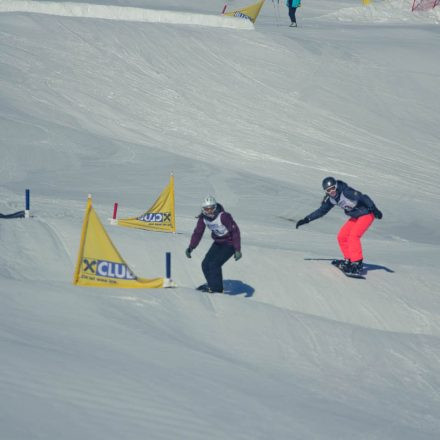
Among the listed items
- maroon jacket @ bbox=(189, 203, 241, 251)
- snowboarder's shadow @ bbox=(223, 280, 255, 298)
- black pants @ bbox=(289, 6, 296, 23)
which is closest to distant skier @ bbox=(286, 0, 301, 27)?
black pants @ bbox=(289, 6, 296, 23)

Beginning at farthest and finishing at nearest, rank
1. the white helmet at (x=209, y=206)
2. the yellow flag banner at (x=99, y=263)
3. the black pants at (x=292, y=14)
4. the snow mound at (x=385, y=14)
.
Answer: the snow mound at (x=385, y=14), the black pants at (x=292, y=14), the white helmet at (x=209, y=206), the yellow flag banner at (x=99, y=263)

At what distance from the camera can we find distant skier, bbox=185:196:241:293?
1108 cm

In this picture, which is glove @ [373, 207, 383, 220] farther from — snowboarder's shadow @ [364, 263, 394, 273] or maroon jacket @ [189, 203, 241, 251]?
maroon jacket @ [189, 203, 241, 251]

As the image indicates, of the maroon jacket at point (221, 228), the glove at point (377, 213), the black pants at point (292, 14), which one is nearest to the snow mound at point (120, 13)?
the black pants at point (292, 14)

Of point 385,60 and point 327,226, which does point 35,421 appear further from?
point 385,60

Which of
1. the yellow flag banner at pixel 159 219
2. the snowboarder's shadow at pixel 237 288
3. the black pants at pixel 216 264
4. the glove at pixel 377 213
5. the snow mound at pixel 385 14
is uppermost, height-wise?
the snow mound at pixel 385 14

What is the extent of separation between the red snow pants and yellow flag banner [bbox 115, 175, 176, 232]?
2.67m

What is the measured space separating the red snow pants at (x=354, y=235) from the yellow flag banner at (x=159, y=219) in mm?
2668

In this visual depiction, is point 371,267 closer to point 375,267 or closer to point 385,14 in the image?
point 375,267

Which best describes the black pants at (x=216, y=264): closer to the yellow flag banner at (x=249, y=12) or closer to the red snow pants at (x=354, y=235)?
the red snow pants at (x=354, y=235)

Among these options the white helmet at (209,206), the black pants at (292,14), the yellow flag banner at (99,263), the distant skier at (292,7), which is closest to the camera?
the yellow flag banner at (99,263)

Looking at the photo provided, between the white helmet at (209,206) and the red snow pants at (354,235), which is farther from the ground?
the white helmet at (209,206)

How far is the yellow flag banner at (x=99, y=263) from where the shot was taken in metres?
10.1

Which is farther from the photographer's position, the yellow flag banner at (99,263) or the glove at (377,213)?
the glove at (377,213)
